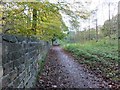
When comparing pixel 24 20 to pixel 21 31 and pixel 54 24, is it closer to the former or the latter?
pixel 21 31

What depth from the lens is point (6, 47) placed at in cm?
218

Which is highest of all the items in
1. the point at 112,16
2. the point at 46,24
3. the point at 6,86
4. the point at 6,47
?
the point at 112,16

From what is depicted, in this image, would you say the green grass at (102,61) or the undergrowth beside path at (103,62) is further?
the green grass at (102,61)

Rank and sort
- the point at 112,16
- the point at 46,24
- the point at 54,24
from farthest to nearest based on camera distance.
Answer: the point at 112,16
the point at 54,24
the point at 46,24

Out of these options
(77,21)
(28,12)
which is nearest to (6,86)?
(28,12)

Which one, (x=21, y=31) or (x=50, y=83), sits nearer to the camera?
(x=50, y=83)

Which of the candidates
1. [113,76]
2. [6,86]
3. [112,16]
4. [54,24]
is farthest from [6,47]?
[112,16]

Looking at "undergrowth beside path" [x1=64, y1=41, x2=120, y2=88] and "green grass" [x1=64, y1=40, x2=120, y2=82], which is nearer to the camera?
"undergrowth beside path" [x1=64, y1=41, x2=120, y2=88]

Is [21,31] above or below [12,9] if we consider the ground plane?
below

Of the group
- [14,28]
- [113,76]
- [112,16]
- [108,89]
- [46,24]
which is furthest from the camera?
[112,16]

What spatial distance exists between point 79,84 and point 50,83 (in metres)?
0.89

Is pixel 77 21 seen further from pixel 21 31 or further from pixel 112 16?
pixel 112 16

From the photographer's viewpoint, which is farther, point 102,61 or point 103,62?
point 102,61

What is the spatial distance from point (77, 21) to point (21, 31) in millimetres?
2459
